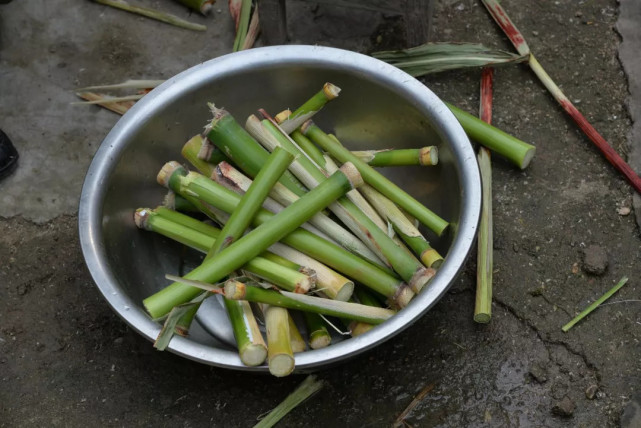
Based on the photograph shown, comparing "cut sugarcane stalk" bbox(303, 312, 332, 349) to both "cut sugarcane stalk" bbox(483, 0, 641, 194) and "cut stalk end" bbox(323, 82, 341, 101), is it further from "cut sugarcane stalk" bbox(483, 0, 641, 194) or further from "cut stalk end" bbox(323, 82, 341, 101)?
"cut sugarcane stalk" bbox(483, 0, 641, 194)

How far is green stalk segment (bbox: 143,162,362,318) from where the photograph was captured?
215cm

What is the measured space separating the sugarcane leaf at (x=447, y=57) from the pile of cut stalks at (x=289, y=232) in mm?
787

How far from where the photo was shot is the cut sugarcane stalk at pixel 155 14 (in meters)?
3.65

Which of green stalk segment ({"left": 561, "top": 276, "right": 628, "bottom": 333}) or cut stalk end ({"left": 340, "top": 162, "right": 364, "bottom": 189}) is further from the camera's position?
green stalk segment ({"left": 561, "top": 276, "right": 628, "bottom": 333})

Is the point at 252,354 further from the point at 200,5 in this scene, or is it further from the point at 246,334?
the point at 200,5

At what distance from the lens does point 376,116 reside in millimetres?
2709

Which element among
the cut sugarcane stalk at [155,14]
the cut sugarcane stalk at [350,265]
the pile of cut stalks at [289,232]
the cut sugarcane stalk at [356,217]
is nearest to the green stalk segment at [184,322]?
the pile of cut stalks at [289,232]

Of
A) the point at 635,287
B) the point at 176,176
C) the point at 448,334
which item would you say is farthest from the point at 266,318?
the point at 635,287

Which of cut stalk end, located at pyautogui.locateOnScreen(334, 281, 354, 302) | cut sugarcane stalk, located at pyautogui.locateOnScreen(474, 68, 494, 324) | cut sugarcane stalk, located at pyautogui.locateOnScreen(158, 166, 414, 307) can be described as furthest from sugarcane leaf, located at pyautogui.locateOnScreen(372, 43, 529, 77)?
cut stalk end, located at pyautogui.locateOnScreen(334, 281, 354, 302)

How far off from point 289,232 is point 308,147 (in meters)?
0.47

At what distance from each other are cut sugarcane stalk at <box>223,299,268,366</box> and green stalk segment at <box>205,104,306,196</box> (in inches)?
18.9

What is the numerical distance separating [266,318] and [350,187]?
527mm

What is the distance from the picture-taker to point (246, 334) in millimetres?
2135

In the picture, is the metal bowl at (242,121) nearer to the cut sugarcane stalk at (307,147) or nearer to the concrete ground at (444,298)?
the cut sugarcane stalk at (307,147)
